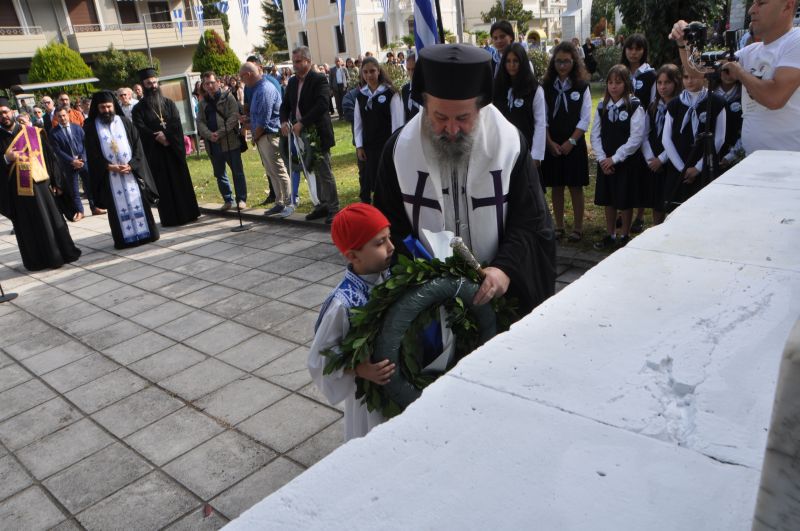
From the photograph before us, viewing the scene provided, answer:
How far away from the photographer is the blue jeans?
371 inches

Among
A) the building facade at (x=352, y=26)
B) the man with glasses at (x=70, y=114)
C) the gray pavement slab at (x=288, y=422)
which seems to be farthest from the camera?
the building facade at (x=352, y=26)

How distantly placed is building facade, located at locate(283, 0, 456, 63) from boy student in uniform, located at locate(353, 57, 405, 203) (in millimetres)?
35060

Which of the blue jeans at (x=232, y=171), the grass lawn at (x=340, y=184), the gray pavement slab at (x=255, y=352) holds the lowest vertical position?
the gray pavement slab at (x=255, y=352)

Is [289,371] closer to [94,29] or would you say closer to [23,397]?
[23,397]

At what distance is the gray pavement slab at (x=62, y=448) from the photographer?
3533 mm

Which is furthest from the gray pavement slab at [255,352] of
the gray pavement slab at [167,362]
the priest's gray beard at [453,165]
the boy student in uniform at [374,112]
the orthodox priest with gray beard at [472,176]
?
the boy student in uniform at [374,112]

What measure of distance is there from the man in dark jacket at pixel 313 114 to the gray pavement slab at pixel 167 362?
356cm

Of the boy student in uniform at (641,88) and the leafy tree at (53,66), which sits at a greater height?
the leafy tree at (53,66)

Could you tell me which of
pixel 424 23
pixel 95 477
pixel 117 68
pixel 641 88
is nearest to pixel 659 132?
pixel 641 88

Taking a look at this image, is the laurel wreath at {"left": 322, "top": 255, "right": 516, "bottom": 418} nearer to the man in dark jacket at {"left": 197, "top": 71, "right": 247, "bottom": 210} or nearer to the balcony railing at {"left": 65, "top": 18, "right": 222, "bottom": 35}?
the man in dark jacket at {"left": 197, "top": 71, "right": 247, "bottom": 210}

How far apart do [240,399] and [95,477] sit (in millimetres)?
957

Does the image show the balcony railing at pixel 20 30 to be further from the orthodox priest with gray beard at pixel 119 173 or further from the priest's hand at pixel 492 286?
the priest's hand at pixel 492 286

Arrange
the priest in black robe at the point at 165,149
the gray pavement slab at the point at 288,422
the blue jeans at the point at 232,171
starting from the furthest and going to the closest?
the blue jeans at the point at 232,171 < the priest in black robe at the point at 165,149 < the gray pavement slab at the point at 288,422

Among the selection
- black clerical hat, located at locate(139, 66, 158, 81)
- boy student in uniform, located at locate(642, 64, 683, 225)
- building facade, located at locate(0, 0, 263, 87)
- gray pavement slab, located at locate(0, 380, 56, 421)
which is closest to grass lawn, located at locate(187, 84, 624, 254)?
boy student in uniform, located at locate(642, 64, 683, 225)
